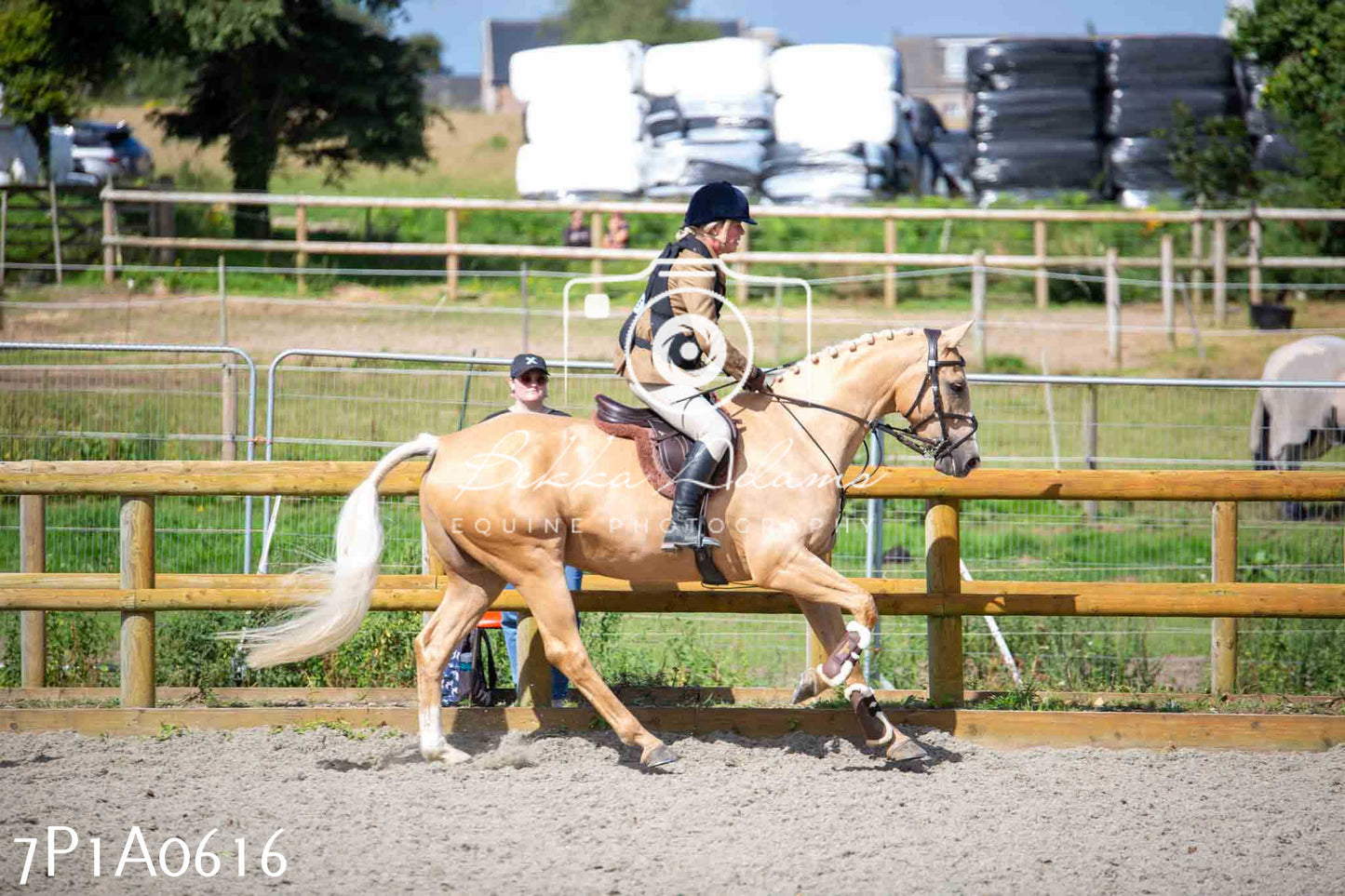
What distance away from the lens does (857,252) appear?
64.0 ft

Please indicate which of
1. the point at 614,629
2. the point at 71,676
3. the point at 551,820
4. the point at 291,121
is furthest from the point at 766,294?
the point at 551,820

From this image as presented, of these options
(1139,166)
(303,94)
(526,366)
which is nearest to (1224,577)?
(526,366)

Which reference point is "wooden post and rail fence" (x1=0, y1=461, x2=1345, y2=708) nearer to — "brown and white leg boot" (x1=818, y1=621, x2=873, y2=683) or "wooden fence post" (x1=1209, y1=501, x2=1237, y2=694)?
"wooden fence post" (x1=1209, y1=501, x2=1237, y2=694)

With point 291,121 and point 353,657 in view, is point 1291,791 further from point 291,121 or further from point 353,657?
point 291,121

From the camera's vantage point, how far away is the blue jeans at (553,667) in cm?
665

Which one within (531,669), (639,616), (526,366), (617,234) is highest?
(617,234)

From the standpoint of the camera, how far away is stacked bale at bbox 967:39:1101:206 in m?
23.0

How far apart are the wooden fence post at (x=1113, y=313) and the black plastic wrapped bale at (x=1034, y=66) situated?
8.18 m

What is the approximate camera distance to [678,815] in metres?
5.09

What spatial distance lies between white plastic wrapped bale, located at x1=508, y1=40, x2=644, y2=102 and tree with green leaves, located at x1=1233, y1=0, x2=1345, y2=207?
1000cm

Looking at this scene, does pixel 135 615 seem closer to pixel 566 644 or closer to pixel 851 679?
pixel 566 644

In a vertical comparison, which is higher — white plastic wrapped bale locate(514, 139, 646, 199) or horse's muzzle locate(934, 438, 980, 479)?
white plastic wrapped bale locate(514, 139, 646, 199)

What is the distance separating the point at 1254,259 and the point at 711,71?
9.81 metres

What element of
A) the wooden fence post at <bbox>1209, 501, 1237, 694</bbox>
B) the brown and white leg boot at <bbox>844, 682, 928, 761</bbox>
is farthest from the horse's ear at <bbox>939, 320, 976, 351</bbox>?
the wooden fence post at <bbox>1209, 501, 1237, 694</bbox>
